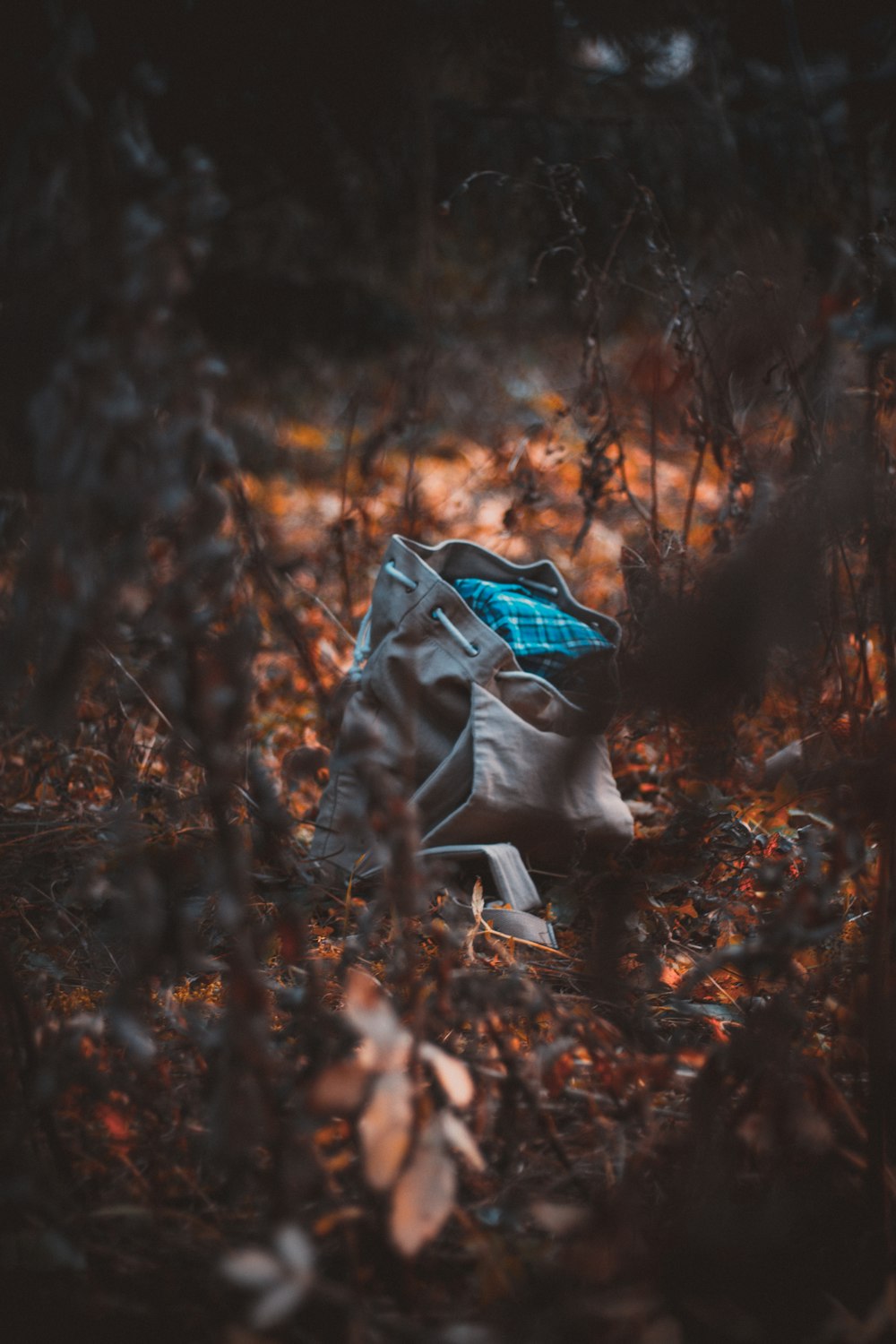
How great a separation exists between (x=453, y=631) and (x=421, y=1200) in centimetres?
132

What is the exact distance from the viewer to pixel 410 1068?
33.1 inches

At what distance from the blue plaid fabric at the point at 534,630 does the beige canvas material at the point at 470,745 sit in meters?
0.08

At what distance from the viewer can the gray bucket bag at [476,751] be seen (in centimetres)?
187

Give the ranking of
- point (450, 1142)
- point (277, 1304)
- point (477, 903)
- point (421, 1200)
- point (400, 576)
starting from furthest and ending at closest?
1. point (400, 576)
2. point (477, 903)
3. point (450, 1142)
4. point (421, 1200)
5. point (277, 1304)

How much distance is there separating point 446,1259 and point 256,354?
408 cm

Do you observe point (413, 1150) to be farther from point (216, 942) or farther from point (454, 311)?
point (454, 311)

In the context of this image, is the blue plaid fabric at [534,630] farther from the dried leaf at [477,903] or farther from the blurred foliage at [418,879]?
the dried leaf at [477,903]

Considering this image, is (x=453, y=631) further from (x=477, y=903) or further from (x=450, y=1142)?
(x=450, y=1142)

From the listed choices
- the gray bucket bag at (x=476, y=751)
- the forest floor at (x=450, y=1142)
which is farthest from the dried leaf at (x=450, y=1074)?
the gray bucket bag at (x=476, y=751)

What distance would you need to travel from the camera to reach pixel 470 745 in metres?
1.90

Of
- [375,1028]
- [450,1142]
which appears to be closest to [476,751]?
[450,1142]

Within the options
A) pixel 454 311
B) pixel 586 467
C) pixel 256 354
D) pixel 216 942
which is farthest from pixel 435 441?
pixel 216 942

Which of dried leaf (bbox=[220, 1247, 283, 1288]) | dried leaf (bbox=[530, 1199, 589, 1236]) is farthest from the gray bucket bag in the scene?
dried leaf (bbox=[220, 1247, 283, 1288])

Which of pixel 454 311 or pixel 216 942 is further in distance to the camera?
pixel 454 311
